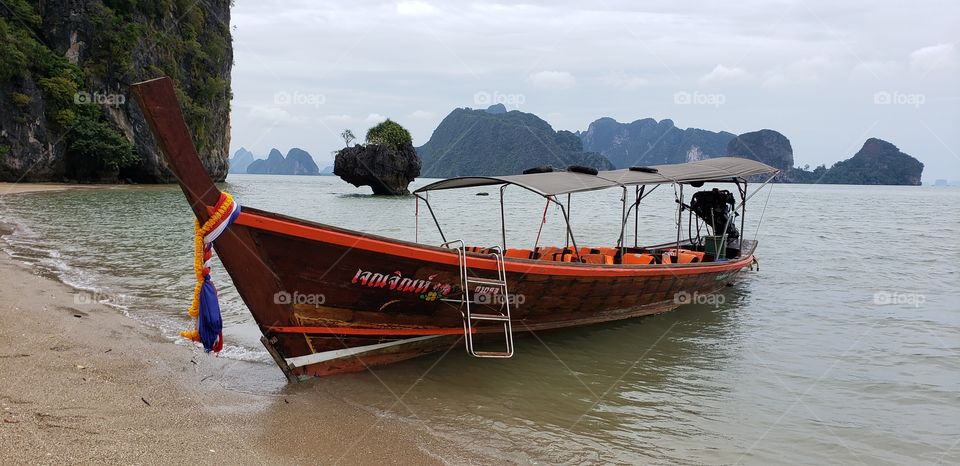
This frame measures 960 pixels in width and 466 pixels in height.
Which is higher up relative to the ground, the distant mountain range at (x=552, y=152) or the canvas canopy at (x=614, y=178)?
the distant mountain range at (x=552, y=152)

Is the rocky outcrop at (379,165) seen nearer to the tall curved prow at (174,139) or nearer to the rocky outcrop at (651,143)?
the tall curved prow at (174,139)

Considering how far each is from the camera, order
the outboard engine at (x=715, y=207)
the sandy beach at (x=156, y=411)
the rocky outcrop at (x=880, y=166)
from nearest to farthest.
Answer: the sandy beach at (x=156, y=411), the outboard engine at (x=715, y=207), the rocky outcrop at (x=880, y=166)

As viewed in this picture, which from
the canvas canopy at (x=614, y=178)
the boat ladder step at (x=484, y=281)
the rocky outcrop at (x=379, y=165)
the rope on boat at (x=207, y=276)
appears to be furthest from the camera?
the rocky outcrop at (x=379, y=165)

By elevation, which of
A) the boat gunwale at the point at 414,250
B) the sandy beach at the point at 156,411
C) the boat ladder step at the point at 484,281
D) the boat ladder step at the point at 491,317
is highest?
the boat gunwale at the point at 414,250

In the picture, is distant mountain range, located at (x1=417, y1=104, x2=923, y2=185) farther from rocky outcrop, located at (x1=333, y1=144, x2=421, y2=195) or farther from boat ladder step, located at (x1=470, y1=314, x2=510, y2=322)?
boat ladder step, located at (x1=470, y1=314, x2=510, y2=322)

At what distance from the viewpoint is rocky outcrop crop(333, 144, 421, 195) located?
46688 mm

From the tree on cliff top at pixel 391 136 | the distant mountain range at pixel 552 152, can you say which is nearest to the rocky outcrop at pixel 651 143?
the distant mountain range at pixel 552 152

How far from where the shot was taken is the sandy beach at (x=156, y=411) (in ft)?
11.3

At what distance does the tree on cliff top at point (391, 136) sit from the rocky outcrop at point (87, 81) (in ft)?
42.9

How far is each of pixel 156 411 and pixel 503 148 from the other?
11834cm

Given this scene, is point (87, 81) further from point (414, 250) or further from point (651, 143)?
point (651, 143)

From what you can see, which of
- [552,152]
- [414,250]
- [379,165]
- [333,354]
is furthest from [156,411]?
[552,152]

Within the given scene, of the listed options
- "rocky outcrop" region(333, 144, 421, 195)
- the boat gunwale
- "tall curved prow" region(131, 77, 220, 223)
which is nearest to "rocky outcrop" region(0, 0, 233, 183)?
"rocky outcrop" region(333, 144, 421, 195)

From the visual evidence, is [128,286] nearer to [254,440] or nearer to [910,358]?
[254,440]
